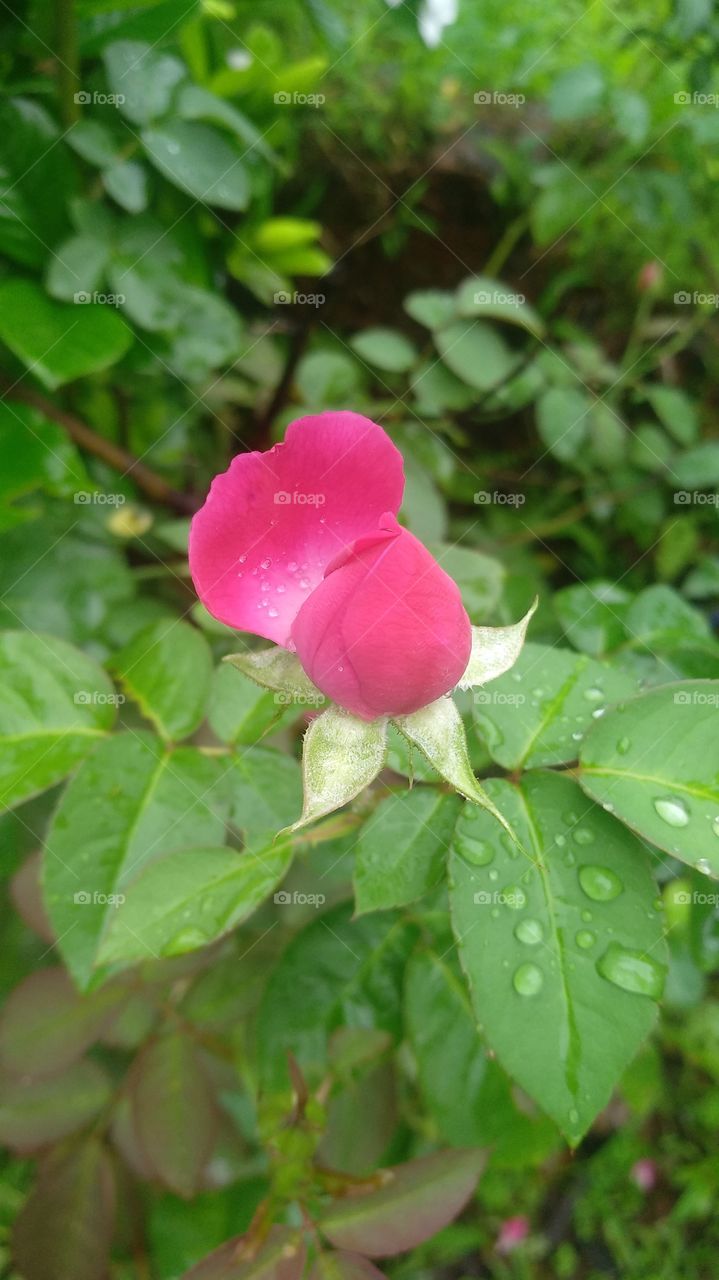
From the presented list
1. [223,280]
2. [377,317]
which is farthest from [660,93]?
[223,280]

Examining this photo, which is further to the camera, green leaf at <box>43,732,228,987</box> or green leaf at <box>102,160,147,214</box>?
green leaf at <box>102,160,147,214</box>

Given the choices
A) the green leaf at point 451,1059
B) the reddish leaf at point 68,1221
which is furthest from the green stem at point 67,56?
the reddish leaf at point 68,1221

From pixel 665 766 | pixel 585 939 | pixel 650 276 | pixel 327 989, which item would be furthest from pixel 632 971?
pixel 650 276

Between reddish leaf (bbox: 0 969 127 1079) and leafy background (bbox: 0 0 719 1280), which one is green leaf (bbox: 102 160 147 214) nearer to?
leafy background (bbox: 0 0 719 1280)

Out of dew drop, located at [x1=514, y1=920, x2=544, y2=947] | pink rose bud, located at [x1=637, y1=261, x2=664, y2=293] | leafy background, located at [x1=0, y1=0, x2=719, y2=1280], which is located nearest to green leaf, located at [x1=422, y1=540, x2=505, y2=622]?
leafy background, located at [x1=0, y1=0, x2=719, y2=1280]

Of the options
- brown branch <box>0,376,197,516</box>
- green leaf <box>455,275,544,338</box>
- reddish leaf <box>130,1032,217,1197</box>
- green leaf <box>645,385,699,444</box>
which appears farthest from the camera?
green leaf <box>645,385,699,444</box>

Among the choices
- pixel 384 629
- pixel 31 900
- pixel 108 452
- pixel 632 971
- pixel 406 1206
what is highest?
pixel 384 629

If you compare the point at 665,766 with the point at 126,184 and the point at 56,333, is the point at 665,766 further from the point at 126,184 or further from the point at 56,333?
the point at 126,184

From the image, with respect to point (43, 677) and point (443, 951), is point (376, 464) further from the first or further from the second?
point (443, 951)
